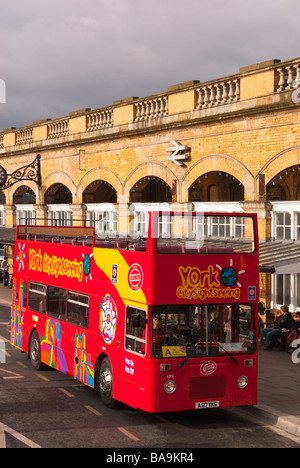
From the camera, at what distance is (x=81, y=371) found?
562 inches

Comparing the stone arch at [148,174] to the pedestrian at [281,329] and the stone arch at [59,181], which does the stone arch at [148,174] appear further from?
the pedestrian at [281,329]

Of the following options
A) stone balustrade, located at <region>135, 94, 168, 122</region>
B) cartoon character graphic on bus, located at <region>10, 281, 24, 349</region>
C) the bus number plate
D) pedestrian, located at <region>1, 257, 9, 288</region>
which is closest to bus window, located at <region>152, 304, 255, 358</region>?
the bus number plate

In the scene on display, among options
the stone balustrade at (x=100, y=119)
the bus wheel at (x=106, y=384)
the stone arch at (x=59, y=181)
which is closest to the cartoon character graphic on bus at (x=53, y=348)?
the bus wheel at (x=106, y=384)

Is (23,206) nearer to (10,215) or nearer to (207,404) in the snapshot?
(10,215)

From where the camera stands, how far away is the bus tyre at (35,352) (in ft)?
54.6

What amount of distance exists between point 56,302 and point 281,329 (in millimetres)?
6395

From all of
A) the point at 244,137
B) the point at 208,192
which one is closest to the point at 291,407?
the point at 244,137

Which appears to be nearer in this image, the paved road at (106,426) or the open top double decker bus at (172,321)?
the paved road at (106,426)

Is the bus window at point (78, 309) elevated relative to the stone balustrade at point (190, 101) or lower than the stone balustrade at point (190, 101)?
lower

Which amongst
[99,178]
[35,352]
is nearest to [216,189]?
[99,178]

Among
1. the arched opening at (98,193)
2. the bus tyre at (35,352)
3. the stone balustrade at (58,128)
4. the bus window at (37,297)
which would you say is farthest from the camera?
the stone balustrade at (58,128)

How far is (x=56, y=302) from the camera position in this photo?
15773 mm

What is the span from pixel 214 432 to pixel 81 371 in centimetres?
364

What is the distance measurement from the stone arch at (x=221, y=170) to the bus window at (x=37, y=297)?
7.55 metres
